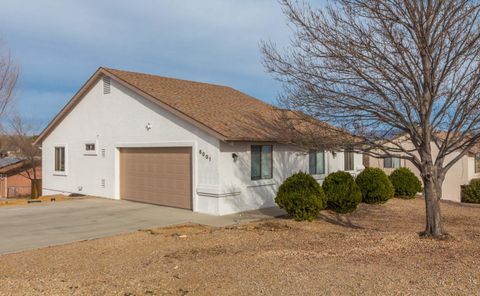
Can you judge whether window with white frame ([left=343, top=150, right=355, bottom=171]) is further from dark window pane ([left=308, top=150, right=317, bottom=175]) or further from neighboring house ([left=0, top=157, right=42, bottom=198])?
neighboring house ([left=0, top=157, right=42, bottom=198])

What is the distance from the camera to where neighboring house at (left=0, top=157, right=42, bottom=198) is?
3319 centimetres

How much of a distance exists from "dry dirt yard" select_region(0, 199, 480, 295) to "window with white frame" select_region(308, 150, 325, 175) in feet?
23.2

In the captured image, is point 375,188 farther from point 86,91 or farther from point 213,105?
point 86,91

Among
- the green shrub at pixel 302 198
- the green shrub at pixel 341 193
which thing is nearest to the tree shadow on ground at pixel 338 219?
the green shrub at pixel 341 193

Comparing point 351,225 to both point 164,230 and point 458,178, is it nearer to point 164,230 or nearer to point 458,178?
point 164,230

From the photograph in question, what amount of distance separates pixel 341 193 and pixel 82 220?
319 inches

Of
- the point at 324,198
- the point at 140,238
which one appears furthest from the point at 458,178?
the point at 140,238

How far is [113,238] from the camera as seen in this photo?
10.5 meters

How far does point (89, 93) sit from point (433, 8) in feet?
51.0

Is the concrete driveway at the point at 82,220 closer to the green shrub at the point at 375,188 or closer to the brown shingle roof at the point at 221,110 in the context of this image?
the brown shingle roof at the point at 221,110

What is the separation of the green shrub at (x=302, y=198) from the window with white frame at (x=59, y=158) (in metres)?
13.4

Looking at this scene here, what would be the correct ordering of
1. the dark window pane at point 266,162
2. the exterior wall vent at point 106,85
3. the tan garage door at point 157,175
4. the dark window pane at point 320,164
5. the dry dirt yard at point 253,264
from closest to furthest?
the dry dirt yard at point 253,264 < the tan garage door at point 157,175 < the dark window pane at point 266,162 < the exterior wall vent at point 106,85 < the dark window pane at point 320,164

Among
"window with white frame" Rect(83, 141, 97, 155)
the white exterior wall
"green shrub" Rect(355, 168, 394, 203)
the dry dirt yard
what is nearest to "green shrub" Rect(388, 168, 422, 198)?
"green shrub" Rect(355, 168, 394, 203)

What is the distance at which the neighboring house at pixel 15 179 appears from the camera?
33188mm
